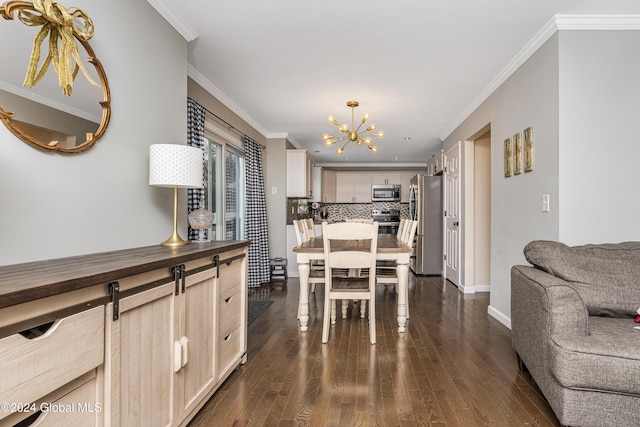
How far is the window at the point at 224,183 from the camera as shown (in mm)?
4070

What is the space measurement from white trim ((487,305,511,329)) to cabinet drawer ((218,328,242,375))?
2.42 meters

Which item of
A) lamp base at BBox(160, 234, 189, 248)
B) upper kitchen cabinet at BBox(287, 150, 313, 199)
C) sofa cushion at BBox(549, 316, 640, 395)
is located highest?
upper kitchen cabinet at BBox(287, 150, 313, 199)

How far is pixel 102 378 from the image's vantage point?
1.13m

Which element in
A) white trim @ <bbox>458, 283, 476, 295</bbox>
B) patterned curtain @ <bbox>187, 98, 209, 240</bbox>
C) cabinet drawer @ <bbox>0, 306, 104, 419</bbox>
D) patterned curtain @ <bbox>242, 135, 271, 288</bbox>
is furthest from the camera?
patterned curtain @ <bbox>242, 135, 271, 288</bbox>

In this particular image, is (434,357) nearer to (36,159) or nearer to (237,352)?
(237,352)

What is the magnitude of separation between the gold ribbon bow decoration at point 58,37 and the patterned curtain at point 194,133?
152 centimetres

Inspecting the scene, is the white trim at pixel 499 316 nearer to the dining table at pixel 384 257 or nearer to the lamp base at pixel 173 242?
the dining table at pixel 384 257

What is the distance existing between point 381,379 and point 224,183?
3.06 metres

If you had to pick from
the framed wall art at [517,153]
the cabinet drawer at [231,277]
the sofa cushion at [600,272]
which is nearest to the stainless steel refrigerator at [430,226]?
the framed wall art at [517,153]

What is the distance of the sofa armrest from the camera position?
5.65 ft

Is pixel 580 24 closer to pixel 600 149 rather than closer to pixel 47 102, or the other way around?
pixel 600 149

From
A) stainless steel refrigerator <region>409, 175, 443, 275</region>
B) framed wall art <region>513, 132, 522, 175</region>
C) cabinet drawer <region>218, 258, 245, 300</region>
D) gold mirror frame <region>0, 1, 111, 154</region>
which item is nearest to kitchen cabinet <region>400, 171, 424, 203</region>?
stainless steel refrigerator <region>409, 175, 443, 275</region>

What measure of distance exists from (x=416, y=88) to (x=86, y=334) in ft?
12.2

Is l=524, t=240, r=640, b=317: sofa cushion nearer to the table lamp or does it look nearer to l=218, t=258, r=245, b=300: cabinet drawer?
l=218, t=258, r=245, b=300: cabinet drawer
